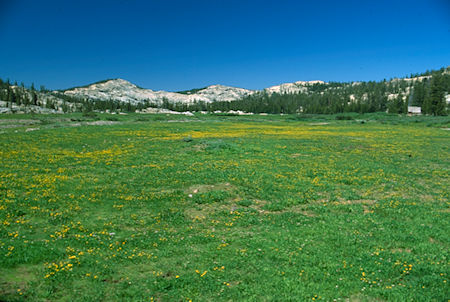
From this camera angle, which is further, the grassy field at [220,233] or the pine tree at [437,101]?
the pine tree at [437,101]

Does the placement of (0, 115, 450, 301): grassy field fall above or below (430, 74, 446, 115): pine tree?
below

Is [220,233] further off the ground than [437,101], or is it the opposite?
[437,101]

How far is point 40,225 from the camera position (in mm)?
11414

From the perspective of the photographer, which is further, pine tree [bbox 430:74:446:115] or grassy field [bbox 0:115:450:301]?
pine tree [bbox 430:74:446:115]

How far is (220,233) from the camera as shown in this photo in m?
11.5

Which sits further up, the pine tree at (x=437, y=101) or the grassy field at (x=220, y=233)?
the pine tree at (x=437, y=101)

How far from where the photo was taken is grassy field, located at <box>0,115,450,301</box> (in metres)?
7.84

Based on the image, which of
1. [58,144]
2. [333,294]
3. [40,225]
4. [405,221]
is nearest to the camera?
[333,294]

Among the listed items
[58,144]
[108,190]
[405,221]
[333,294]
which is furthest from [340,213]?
[58,144]

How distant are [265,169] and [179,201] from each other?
9.61 meters

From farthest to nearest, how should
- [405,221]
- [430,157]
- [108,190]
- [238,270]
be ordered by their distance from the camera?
[430,157] → [108,190] → [405,221] → [238,270]

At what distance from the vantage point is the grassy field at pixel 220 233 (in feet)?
25.7

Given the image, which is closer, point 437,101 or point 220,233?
point 220,233

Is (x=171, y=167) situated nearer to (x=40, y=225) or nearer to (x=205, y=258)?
(x=40, y=225)
